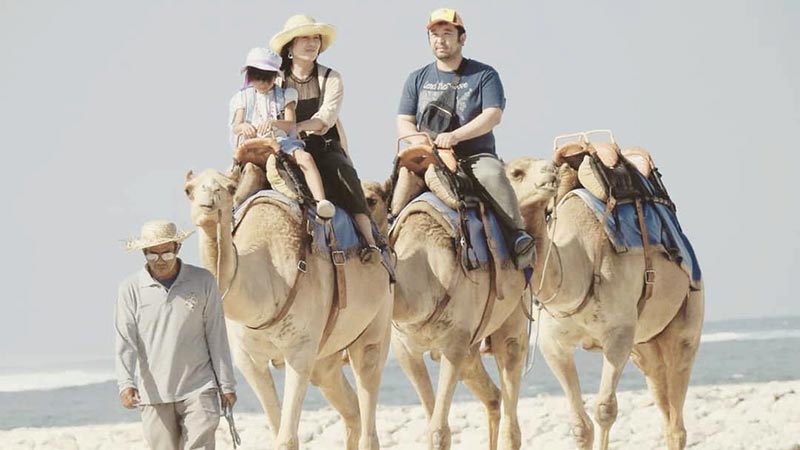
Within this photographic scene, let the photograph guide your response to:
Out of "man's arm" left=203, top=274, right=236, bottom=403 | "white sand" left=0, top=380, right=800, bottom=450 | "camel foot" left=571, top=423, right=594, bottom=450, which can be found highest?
"man's arm" left=203, top=274, right=236, bottom=403

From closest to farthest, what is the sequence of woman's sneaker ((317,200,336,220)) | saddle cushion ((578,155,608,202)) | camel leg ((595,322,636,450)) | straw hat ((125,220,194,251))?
straw hat ((125,220,194,251)) → woman's sneaker ((317,200,336,220)) → camel leg ((595,322,636,450)) → saddle cushion ((578,155,608,202))

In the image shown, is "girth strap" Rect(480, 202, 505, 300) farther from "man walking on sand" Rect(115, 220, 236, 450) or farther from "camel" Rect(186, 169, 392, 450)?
"man walking on sand" Rect(115, 220, 236, 450)

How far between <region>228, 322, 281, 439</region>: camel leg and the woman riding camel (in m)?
1.05

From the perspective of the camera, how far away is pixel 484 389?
48.7 feet

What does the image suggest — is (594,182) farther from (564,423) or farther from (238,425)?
(238,425)

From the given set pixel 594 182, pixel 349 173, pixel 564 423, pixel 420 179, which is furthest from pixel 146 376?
pixel 564 423

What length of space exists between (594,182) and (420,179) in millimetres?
1686

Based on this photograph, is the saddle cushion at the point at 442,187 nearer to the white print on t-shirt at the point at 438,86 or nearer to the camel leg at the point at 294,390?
the white print on t-shirt at the point at 438,86

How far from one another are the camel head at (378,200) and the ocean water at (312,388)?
1013 cm

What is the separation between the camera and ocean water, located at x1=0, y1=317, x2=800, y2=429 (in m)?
26.4

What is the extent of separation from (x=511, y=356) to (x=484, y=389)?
1.06 ft

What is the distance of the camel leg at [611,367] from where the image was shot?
14547mm

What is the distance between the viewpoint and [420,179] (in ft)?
45.7

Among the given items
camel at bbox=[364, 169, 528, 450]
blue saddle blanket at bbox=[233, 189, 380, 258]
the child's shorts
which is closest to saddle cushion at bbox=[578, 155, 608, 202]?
camel at bbox=[364, 169, 528, 450]
